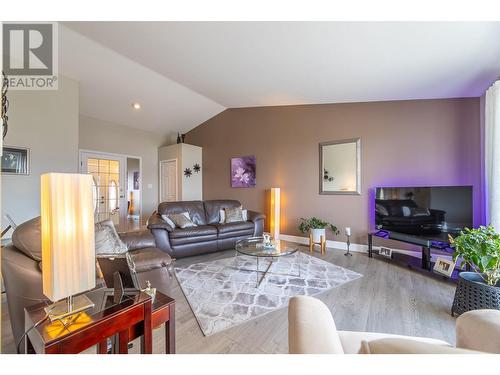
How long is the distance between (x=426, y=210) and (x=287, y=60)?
2758 millimetres

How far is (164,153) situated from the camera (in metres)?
6.25

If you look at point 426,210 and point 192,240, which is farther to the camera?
point 192,240

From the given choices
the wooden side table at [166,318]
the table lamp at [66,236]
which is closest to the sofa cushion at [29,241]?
the table lamp at [66,236]

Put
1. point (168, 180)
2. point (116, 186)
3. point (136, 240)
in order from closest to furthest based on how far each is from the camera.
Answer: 1. point (136, 240)
2. point (116, 186)
3. point (168, 180)

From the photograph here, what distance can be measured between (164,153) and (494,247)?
21.2 feet

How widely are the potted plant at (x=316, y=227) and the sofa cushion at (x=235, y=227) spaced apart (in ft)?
3.24

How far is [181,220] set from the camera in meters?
3.71

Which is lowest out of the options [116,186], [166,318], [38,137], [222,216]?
[166,318]

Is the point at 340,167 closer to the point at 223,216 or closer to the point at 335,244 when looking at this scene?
the point at 335,244

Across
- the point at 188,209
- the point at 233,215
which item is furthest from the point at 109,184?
the point at 233,215

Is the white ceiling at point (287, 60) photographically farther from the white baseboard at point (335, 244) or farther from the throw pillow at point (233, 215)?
the white baseboard at point (335, 244)
